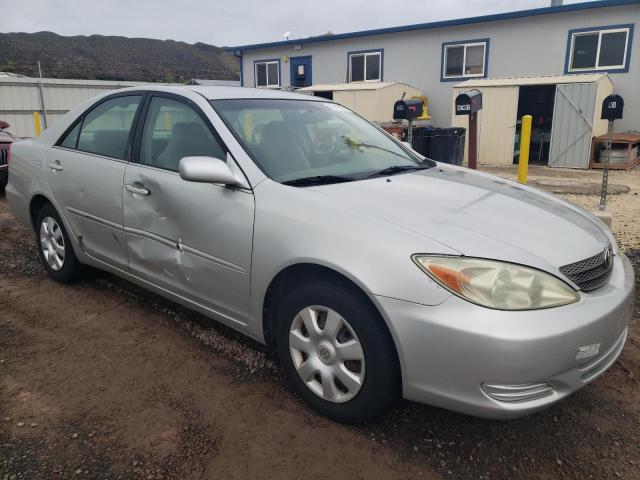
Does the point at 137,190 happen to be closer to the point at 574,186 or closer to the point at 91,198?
the point at 91,198

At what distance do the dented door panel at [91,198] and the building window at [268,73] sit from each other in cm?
1845

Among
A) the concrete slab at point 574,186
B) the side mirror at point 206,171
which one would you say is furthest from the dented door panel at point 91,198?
the concrete slab at point 574,186

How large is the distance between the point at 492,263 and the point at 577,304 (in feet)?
1.27

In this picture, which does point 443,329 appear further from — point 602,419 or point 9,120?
point 9,120

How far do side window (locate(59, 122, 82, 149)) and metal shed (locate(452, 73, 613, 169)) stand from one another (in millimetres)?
11975

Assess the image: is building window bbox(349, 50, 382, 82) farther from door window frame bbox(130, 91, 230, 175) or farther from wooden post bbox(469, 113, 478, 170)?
door window frame bbox(130, 91, 230, 175)

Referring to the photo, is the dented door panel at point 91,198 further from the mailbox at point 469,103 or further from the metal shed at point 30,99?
the metal shed at point 30,99

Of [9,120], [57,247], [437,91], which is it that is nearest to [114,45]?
[9,120]

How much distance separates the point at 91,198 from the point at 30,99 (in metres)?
15.4

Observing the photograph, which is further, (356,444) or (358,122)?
(358,122)

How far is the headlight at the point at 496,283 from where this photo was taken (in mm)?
1960

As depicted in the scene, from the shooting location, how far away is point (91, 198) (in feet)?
11.5

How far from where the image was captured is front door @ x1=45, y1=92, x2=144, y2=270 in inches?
133

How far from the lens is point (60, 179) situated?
380 centimetres
